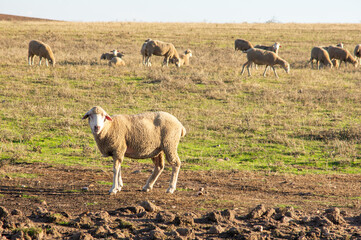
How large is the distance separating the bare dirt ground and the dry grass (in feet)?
4.47

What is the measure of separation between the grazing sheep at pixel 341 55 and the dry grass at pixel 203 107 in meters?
1.86

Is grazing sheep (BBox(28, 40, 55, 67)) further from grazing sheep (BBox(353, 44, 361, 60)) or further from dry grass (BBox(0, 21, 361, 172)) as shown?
grazing sheep (BBox(353, 44, 361, 60))

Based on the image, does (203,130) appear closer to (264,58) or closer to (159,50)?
(264,58)

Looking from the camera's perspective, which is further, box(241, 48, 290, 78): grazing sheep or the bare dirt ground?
box(241, 48, 290, 78): grazing sheep

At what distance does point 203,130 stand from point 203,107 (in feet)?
9.42

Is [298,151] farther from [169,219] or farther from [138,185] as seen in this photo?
[169,219]

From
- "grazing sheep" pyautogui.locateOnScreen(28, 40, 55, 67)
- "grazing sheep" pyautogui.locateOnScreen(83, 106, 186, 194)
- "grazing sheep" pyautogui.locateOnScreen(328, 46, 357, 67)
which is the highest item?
"grazing sheep" pyautogui.locateOnScreen(328, 46, 357, 67)

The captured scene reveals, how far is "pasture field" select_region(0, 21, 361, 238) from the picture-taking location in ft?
29.4

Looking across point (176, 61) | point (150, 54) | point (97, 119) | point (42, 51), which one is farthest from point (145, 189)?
point (150, 54)

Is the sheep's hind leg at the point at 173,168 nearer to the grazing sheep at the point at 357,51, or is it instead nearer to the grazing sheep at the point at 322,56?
the grazing sheep at the point at 322,56

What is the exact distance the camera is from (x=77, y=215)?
7.10 meters

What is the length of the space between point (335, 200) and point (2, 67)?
716 inches

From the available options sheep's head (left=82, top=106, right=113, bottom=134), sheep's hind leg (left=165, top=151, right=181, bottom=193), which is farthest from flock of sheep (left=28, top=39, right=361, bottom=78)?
sheep's head (left=82, top=106, right=113, bottom=134)

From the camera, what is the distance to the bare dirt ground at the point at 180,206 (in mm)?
6375
